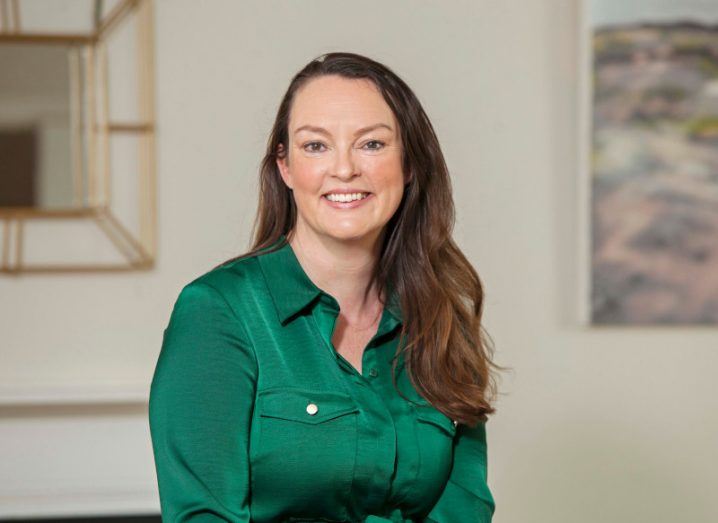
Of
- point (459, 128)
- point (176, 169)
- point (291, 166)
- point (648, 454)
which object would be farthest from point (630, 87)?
point (291, 166)

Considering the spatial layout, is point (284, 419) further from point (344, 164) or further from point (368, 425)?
point (344, 164)

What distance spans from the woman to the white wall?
1.33 metres

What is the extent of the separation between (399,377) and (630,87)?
179cm

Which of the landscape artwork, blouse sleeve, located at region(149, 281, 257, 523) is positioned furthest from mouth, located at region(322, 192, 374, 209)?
the landscape artwork

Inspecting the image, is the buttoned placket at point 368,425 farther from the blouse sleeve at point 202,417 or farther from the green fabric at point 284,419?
the blouse sleeve at point 202,417

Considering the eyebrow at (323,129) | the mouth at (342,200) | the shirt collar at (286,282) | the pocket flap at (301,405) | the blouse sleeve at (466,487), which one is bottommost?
the blouse sleeve at (466,487)

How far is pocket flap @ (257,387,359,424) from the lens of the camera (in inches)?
62.6

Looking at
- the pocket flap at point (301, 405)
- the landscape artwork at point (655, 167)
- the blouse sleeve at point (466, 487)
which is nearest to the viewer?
the pocket flap at point (301, 405)

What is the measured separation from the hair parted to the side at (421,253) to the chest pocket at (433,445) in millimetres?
20

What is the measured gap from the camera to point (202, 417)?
1.50 meters

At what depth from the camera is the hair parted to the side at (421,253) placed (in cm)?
177

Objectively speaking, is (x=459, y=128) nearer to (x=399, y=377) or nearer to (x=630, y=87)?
(x=630, y=87)

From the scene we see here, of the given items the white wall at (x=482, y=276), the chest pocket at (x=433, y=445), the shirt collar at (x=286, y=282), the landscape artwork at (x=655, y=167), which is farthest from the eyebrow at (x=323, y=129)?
the landscape artwork at (x=655, y=167)

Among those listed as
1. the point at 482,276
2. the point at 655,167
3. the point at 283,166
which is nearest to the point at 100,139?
the point at 482,276
